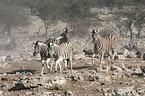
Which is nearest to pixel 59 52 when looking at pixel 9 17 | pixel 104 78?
pixel 104 78

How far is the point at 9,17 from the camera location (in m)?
40.3

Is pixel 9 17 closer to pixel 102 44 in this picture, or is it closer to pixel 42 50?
pixel 102 44

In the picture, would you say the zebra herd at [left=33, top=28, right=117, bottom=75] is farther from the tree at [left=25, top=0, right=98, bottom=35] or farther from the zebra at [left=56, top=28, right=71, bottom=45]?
the tree at [left=25, top=0, right=98, bottom=35]

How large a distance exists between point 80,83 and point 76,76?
1.21 feet

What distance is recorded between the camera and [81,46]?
2584 cm

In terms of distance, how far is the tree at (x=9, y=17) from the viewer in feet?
130

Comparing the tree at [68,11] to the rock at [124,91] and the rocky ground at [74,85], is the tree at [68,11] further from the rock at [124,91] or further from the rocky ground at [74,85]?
the rock at [124,91]

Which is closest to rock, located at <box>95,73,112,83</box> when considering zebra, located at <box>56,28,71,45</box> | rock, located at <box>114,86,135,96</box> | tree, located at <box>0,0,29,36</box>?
rock, located at <box>114,86,135,96</box>

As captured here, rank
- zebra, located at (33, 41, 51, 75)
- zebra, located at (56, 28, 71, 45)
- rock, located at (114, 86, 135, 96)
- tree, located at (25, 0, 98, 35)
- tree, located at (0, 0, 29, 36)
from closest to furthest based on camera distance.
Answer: rock, located at (114, 86, 135, 96) → zebra, located at (33, 41, 51, 75) → zebra, located at (56, 28, 71, 45) → tree, located at (25, 0, 98, 35) → tree, located at (0, 0, 29, 36)

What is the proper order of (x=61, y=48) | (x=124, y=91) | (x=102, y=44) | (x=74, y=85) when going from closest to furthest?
(x=124, y=91) < (x=74, y=85) < (x=61, y=48) < (x=102, y=44)

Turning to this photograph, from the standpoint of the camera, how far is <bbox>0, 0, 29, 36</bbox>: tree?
1555 inches

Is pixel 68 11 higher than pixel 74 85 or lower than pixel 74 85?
higher

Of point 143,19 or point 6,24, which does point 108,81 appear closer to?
point 143,19

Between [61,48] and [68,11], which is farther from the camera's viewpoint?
[68,11]
